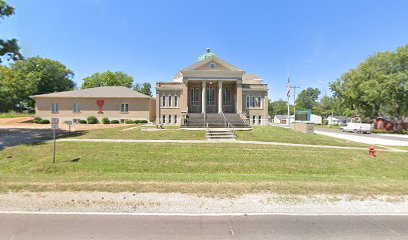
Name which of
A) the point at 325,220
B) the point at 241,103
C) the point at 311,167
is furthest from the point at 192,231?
the point at 241,103

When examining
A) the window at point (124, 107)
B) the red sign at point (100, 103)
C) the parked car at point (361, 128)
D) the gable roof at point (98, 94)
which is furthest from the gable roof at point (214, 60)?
the parked car at point (361, 128)

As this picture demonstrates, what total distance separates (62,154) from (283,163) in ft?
43.2

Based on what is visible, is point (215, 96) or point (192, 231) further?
point (215, 96)

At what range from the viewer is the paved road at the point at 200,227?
177 inches

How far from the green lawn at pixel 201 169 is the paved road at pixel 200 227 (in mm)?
1729

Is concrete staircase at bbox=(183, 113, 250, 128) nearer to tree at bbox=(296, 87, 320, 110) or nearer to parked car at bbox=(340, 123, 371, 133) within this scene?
parked car at bbox=(340, 123, 371, 133)

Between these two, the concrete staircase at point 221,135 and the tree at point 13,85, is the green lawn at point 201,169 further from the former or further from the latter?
the tree at point 13,85

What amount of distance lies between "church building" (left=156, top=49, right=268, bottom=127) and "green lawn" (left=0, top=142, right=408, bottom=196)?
→ 15843 millimetres

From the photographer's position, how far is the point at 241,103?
30062 mm

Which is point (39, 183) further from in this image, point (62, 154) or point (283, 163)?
point (283, 163)

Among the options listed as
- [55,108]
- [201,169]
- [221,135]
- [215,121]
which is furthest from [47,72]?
[201,169]

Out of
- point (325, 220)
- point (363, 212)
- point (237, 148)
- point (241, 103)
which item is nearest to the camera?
point (325, 220)

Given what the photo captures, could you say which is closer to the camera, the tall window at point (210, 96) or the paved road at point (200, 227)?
the paved road at point (200, 227)

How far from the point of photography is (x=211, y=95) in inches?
1281
